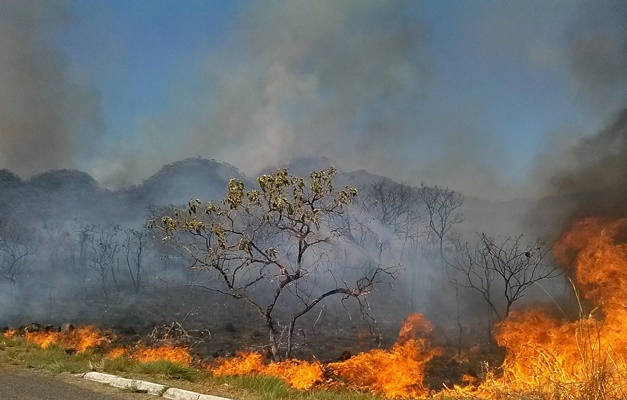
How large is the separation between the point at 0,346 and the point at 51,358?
347cm

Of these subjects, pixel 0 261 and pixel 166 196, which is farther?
pixel 166 196

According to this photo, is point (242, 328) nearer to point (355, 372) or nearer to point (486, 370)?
point (355, 372)

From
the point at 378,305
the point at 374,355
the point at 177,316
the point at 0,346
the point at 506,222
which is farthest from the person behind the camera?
the point at 506,222

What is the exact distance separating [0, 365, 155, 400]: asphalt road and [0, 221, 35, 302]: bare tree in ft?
89.8

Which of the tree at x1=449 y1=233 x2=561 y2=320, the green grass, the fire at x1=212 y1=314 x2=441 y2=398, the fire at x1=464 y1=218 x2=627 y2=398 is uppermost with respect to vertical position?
the tree at x1=449 y1=233 x2=561 y2=320

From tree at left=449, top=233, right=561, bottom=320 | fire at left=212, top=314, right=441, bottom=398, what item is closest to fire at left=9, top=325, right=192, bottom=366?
fire at left=212, top=314, right=441, bottom=398

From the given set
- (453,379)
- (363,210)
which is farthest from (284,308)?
(453,379)

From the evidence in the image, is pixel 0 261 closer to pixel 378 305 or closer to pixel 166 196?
pixel 166 196

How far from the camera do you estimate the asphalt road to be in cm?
810

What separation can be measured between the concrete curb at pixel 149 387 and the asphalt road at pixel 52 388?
15 cm

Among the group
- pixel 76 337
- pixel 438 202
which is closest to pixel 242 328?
pixel 76 337

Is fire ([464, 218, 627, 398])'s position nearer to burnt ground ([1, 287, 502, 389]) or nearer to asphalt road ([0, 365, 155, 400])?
burnt ground ([1, 287, 502, 389])

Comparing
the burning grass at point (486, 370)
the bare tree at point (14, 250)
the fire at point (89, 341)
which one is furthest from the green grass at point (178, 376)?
the bare tree at point (14, 250)

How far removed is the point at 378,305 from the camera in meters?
35.1
